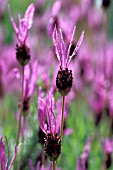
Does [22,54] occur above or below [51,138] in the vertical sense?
above

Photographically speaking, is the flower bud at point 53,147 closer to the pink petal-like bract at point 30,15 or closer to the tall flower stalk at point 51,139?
the tall flower stalk at point 51,139

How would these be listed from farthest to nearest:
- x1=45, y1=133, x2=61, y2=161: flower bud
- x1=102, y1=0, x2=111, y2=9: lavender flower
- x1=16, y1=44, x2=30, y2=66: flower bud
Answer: x1=102, y1=0, x2=111, y2=9: lavender flower → x1=16, y1=44, x2=30, y2=66: flower bud → x1=45, y1=133, x2=61, y2=161: flower bud

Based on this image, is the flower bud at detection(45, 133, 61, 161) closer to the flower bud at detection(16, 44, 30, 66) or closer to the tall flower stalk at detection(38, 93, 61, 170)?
the tall flower stalk at detection(38, 93, 61, 170)

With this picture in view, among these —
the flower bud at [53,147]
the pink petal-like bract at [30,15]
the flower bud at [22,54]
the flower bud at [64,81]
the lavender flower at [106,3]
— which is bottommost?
the flower bud at [53,147]

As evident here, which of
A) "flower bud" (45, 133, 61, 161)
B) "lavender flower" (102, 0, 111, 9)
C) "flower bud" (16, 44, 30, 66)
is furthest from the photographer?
"lavender flower" (102, 0, 111, 9)

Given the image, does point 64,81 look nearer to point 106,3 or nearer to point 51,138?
point 51,138

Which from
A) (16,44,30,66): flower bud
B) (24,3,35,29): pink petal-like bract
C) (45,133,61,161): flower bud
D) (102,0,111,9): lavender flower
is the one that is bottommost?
(45,133,61,161): flower bud

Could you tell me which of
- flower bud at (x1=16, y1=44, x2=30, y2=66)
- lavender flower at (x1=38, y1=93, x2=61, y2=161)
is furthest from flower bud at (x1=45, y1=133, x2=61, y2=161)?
flower bud at (x1=16, y1=44, x2=30, y2=66)

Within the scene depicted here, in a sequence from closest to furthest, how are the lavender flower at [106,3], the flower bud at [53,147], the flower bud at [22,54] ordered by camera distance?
the flower bud at [53,147]
the flower bud at [22,54]
the lavender flower at [106,3]

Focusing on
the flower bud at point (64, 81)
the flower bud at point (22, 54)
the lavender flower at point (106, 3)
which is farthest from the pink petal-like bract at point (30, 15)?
the lavender flower at point (106, 3)

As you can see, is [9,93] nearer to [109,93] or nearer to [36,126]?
[109,93]

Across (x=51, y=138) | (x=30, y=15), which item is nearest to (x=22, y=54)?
(x=30, y=15)
